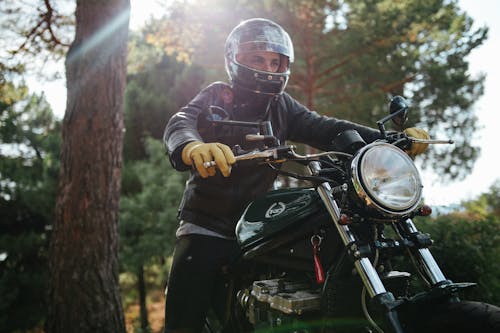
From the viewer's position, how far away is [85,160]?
4473mm

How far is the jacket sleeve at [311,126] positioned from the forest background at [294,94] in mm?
1749

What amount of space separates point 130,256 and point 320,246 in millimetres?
13518

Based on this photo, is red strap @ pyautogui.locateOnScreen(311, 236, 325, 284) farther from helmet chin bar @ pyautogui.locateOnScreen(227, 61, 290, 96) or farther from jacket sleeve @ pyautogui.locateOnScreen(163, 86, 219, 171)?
helmet chin bar @ pyautogui.locateOnScreen(227, 61, 290, 96)

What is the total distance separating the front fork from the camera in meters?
1.34

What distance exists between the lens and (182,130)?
2049mm

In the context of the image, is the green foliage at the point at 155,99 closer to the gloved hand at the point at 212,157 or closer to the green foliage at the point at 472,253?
the green foliage at the point at 472,253

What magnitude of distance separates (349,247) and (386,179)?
0.29 m

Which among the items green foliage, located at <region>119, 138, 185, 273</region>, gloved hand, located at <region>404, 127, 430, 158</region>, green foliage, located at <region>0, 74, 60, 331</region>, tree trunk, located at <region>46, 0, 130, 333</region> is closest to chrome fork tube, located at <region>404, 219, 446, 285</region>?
gloved hand, located at <region>404, 127, 430, 158</region>

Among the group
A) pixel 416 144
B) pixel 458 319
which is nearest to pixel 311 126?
pixel 416 144

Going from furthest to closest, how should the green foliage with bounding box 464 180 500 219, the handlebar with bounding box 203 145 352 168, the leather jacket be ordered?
the green foliage with bounding box 464 180 500 219, the leather jacket, the handlebar with bounding box 203 145 352 168

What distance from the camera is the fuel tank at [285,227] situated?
66.3 inches

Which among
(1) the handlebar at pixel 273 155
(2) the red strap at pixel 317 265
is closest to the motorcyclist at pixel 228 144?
(1) the handlebar at pixel 273 155

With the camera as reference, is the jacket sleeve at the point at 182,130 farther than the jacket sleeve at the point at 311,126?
No

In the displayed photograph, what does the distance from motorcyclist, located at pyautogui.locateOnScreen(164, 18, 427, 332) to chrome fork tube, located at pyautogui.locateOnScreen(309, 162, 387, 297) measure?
0.72 m
